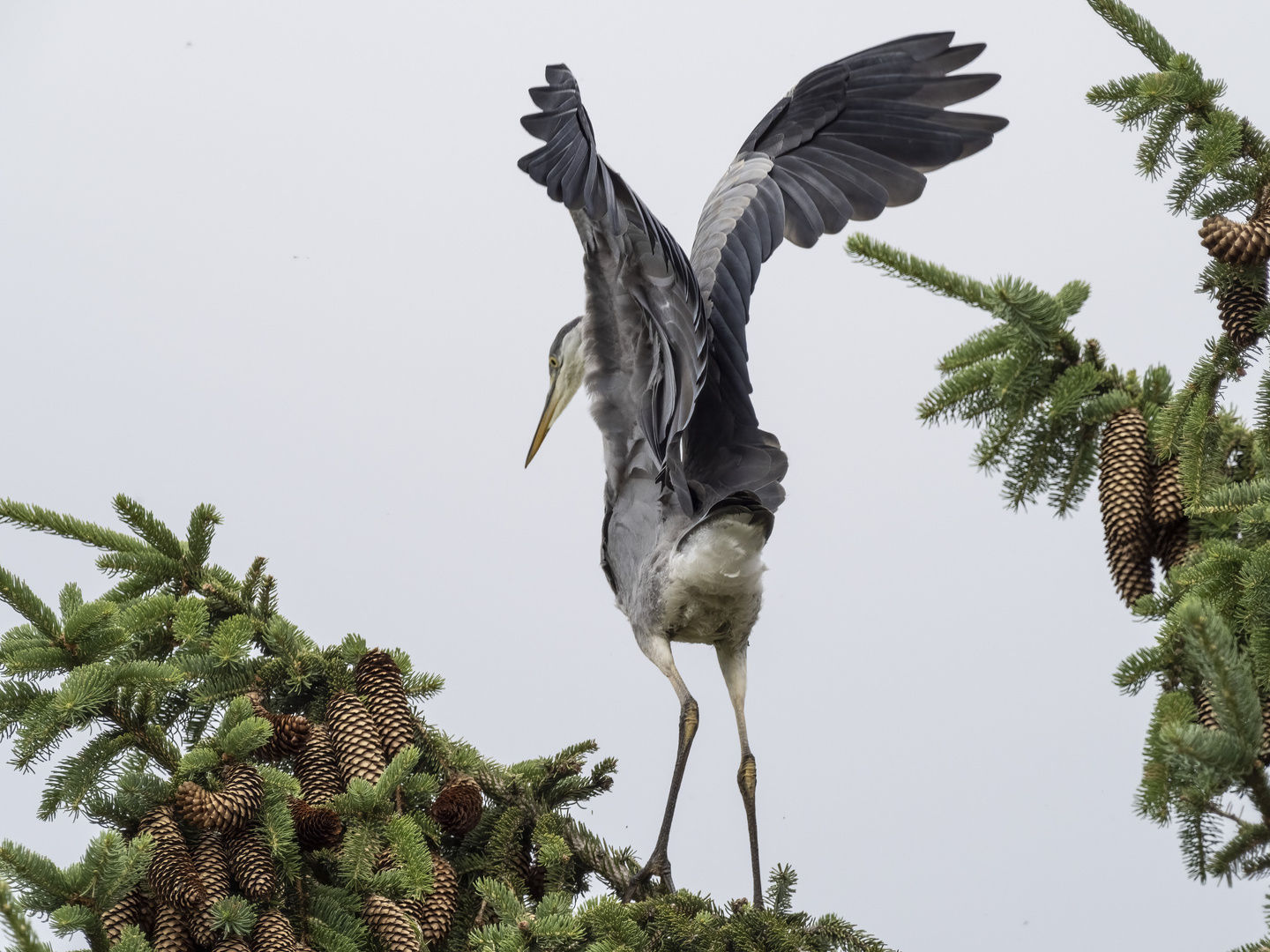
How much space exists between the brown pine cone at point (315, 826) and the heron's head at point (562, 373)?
6.25ft

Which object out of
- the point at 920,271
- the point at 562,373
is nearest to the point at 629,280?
the point at 920,271

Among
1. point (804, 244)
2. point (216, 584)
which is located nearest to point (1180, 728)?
point (216, 584)

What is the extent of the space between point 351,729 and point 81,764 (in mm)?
518

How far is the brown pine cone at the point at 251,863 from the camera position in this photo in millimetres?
2043

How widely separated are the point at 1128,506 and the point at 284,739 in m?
1.83

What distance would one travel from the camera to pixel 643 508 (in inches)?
135

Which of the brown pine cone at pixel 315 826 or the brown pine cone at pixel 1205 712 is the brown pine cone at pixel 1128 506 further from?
the brown pine cone at pixel 315 826

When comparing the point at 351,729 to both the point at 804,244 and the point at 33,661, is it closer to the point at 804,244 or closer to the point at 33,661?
the point at 33,661

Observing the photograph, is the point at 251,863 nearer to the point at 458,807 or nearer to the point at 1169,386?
the point at 458,807

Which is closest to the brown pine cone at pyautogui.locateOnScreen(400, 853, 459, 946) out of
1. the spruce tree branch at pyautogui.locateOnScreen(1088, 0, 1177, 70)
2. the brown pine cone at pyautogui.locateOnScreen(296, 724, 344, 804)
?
the brown pine cone at pyautogui.locateOnScreen(296, 724, 344, 804)

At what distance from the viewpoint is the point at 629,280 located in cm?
296

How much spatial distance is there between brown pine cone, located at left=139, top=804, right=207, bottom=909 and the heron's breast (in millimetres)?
1539

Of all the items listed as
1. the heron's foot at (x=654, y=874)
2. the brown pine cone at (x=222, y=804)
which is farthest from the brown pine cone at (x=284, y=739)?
the heron's foot at (x=654, y=874)

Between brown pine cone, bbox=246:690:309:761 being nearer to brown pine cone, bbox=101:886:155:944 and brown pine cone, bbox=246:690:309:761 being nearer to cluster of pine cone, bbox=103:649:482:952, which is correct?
cluster of pine cone, bbox=103:649:482:952
